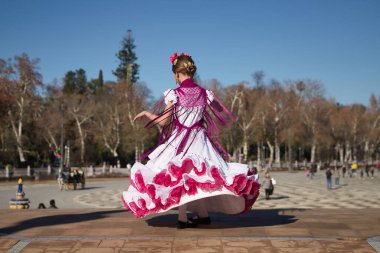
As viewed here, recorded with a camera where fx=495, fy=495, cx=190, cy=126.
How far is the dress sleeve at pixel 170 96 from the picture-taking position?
7078 millimetres

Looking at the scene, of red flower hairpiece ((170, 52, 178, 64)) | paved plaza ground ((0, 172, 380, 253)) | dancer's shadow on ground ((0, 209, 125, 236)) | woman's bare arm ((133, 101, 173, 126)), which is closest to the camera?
paved plaza ground ((0, 172, 380, 253))

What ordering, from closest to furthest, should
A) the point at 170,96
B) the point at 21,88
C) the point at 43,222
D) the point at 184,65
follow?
the point at 170,96 → the point at 184,65 → the point at 43,222 → the point at 21,88

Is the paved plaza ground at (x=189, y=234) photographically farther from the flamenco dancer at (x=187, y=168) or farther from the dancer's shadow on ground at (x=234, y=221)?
the flamenco dancer at (x=187, y=168)

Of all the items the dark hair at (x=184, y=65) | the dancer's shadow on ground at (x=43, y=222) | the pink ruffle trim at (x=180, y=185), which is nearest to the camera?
the pink ruffle trim at (x=180, y=185)

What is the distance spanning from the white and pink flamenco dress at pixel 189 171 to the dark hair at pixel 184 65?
161 millimetres

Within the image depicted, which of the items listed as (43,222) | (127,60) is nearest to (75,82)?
(127,60)

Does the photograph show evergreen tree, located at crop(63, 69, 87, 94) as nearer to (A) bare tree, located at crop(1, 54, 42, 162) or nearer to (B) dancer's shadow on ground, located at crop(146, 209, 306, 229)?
(A) bare tree, located at crop(1, 54, 42, 162)

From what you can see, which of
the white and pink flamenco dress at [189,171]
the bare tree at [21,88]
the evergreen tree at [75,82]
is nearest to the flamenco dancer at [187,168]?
the white and pink flamenco dress at [189,171]

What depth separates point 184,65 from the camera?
24.0ft

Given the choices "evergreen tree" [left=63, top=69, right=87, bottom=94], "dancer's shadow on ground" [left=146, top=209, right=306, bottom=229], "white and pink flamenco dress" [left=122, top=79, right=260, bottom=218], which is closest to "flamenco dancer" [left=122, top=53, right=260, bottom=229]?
"white and pink flamenco dress" [left=122, top=79, right=260, bottom=218]

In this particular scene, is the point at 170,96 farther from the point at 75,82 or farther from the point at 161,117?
the point at 75,82

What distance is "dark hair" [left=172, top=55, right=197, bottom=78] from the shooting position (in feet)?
24.0

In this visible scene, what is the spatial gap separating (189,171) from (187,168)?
1.9 inches

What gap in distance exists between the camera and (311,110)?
248 feet
